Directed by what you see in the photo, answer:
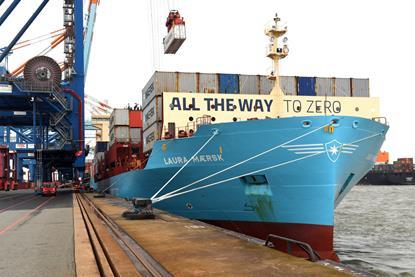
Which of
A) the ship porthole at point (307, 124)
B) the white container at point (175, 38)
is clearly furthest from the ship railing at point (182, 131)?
the white container at point (175, 38)

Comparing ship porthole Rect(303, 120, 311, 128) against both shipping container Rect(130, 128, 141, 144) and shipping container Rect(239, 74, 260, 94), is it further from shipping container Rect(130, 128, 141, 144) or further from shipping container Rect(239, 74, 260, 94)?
shipping container Rect(130, 128, 141, 144)

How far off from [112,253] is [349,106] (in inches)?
670

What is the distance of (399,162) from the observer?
110812 mm

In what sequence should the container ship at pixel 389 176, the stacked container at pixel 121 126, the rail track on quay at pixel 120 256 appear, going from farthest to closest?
the container ship at pixel 389 176, the stacked container at pixel 121 126, the rail track on quay at pixel 120 256

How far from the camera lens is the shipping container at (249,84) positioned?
21562 millimetres

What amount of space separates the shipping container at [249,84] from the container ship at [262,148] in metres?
0.06

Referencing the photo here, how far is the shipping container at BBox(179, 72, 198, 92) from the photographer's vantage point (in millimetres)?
21172

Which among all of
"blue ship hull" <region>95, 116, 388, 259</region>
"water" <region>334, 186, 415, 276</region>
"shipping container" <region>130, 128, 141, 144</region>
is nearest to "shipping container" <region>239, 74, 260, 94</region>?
"blue ship hull" <region>95, 116, 388, 259</region>

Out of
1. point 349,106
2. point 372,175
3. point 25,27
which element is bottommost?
point 372,175

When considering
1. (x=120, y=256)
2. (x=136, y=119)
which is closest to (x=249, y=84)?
(x=120, y=256)

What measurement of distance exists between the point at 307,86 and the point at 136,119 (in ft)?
62.3

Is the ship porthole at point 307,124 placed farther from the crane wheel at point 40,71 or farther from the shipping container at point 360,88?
the crane wheel at point 40,71

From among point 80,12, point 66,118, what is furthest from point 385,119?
point 80,12

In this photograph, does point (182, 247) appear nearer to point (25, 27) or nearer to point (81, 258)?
point (81, 258)
